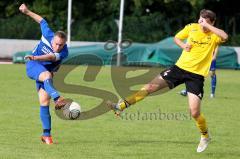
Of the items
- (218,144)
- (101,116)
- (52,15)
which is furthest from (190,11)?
(218,144)

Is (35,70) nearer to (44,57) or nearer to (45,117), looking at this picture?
(44,57)

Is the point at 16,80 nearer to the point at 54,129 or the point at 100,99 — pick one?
the point at 100,99

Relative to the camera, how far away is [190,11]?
1858 inches

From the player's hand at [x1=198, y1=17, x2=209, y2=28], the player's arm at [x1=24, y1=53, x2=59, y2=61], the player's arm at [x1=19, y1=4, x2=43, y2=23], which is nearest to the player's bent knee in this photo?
the player's arm at [x1=24, y1=53, x2=59, y2=61]

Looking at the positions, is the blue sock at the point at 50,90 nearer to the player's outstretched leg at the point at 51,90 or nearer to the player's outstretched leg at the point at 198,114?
the player's outstretched leg at the point at 51,90

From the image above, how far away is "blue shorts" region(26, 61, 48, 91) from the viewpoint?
1034cm

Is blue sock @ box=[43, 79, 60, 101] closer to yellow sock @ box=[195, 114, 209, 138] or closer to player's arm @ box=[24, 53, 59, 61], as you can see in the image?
player's arm @ box=[24, 53, 59, 61]

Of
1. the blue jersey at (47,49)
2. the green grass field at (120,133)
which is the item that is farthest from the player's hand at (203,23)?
the blue jersey at (47,49)

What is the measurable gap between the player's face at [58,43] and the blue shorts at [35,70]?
34cm

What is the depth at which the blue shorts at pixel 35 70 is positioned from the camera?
1034 centimetres

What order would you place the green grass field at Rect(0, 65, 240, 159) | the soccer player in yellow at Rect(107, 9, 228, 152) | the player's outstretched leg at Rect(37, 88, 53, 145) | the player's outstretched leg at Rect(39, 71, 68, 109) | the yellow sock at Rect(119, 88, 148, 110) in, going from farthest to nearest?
the yellow sock at Rect(119, 88, 148, 110) < the player's outstretched leg at Rect(37, 88, 53, 145) < the soccer player in yellow at Rect(107, 9, 228, 152) < the player's outstretched leg at Rect(39, 71, 68, 109) < the green grass field at Rect(0, 65, 240, 159)

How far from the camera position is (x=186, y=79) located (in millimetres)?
10086

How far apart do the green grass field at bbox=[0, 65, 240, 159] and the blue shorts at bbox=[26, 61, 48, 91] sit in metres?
0.91

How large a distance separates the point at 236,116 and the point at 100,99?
4171 millimetres
